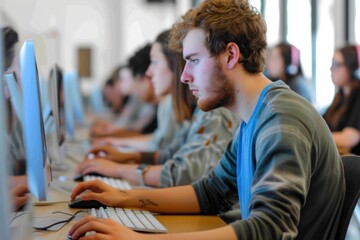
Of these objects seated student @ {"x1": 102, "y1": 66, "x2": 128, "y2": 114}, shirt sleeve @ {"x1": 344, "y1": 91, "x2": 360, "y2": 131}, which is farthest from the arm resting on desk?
seated student @ {"x1": 102, "y1": 66, "x2": 128, "y2": 114}

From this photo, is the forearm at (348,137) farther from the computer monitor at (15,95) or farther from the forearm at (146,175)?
the computer monitor at (15,95)

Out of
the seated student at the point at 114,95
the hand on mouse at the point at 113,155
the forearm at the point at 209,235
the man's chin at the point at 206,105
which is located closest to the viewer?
the forearm at the point at 209,235

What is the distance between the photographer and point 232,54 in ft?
5.18

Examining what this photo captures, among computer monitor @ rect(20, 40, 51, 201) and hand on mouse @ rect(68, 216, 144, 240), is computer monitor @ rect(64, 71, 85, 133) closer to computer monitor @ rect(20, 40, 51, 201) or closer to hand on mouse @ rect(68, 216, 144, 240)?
computer monitor @ rect(20, 40, 51, 201)

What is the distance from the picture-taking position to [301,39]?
6.74 metres

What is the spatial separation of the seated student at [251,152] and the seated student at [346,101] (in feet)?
6.07

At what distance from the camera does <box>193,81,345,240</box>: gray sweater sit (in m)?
1.29

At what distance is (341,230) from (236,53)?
1.48 ft

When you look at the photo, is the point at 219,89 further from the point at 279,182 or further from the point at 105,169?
the point at 105,169

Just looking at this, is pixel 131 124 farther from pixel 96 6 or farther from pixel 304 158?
pixel 96 6

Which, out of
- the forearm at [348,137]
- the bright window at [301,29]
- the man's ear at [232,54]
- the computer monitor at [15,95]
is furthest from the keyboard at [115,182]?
the bright window at [301,29]

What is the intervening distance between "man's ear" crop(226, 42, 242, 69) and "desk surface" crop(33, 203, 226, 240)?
407mm

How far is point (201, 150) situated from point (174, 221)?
1.99 feet

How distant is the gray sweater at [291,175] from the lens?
1.29 m
